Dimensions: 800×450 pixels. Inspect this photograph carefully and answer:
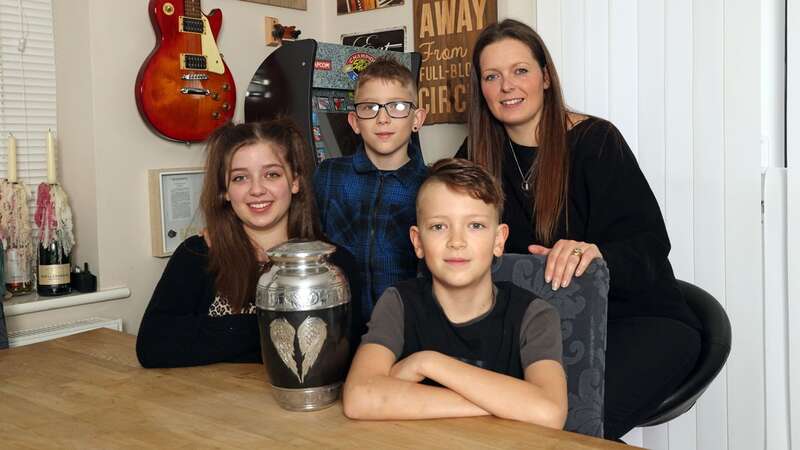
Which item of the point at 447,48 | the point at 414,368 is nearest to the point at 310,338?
the point at 414,368

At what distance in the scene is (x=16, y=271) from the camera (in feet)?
9.34

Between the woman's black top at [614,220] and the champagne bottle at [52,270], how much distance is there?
1697 millimetres

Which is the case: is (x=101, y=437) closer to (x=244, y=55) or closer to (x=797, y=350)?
(x=797, y=350)

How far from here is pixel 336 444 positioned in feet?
3.92

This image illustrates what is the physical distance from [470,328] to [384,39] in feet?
7.62

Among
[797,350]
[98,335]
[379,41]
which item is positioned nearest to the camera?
[98,335]

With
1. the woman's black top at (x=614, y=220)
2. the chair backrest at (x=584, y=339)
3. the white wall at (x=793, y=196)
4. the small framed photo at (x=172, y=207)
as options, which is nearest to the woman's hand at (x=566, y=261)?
the chair backrest at (x=584, y=339)

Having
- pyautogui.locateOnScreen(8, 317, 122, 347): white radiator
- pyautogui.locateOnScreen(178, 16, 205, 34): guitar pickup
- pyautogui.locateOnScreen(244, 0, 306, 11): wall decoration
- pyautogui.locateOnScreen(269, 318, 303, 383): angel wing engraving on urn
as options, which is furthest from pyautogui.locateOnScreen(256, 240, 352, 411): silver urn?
pyautogui.locateOnScreen(244, 0, 306, 11): wall decoration

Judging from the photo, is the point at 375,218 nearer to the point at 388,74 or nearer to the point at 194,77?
the point at 388,74

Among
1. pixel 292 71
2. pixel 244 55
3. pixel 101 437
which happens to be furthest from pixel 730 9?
pixel 101 437

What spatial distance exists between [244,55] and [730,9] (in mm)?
2023

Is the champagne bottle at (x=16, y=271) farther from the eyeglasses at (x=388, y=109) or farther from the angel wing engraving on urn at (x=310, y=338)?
the angel wing engraving on urn at (x=310, y=338)

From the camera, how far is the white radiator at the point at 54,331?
9.02 ft

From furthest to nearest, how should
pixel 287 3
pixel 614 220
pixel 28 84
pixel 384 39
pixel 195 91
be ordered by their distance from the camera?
pixel 287 3, pixel 384 39, pixel 195 91, pixel 28 84, pixel 614 220
